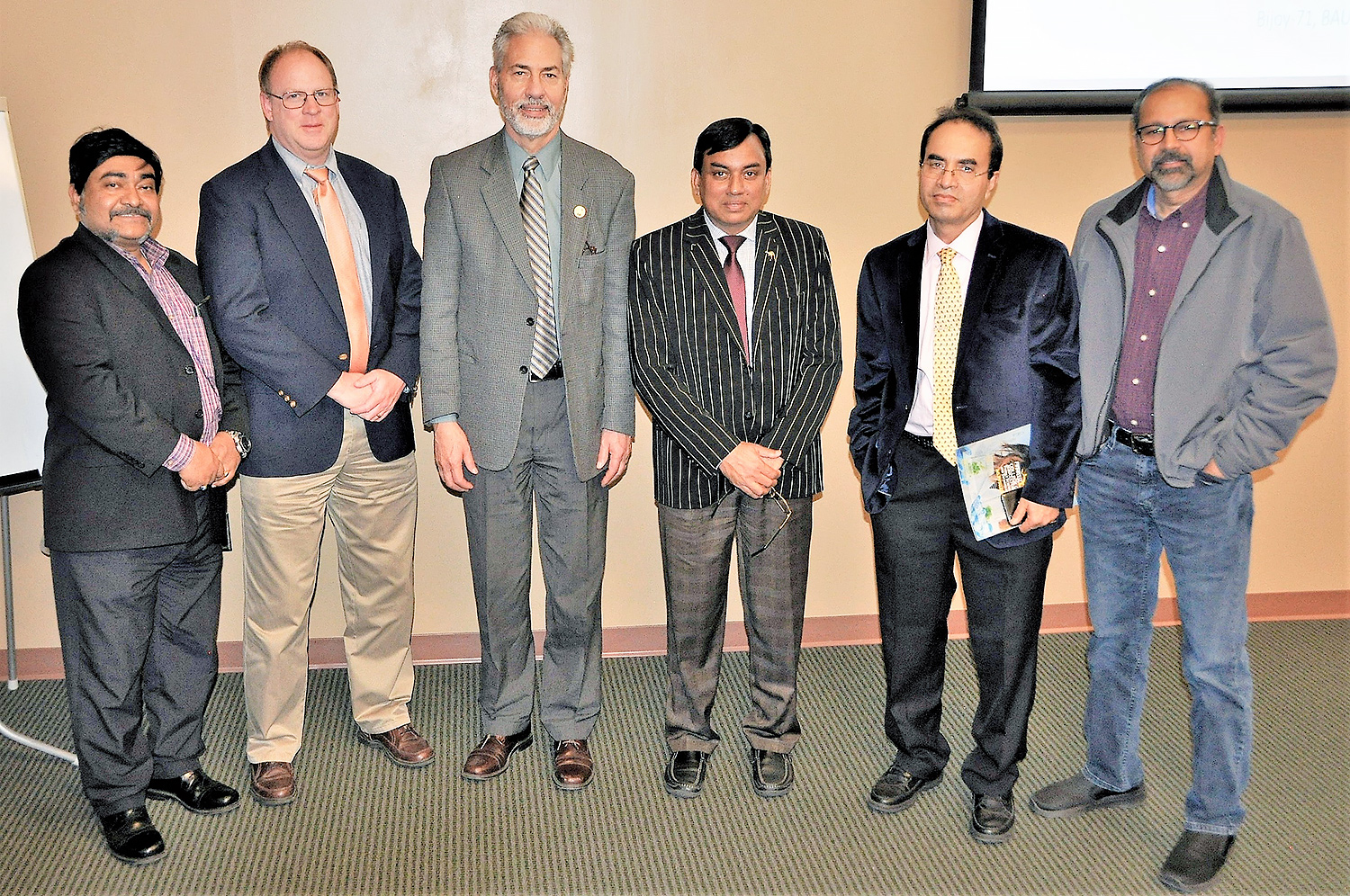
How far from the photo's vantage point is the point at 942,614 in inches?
110

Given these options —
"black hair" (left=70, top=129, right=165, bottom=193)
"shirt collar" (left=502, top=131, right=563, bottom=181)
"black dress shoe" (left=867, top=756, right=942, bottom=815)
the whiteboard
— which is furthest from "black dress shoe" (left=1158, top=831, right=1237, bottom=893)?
the whiteboard

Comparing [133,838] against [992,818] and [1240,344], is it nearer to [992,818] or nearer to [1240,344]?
[992,818]

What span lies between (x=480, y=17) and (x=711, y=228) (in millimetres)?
1375

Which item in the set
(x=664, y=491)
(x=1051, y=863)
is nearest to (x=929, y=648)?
(x=1051, y=863)

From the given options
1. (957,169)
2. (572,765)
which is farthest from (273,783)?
(957,169)

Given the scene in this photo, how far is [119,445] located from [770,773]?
1913 millimetres

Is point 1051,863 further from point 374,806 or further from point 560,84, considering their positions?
point 560,84

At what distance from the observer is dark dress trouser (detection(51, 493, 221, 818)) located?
260 centimetres

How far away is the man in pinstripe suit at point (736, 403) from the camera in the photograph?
107 inches

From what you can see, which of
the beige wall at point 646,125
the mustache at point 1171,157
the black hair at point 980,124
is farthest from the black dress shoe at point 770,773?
the mustache at point 1171,157

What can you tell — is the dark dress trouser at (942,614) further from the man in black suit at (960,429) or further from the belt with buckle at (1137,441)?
the belt with buckle at (1137,441)

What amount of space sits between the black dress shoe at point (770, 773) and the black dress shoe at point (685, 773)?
0.48ft

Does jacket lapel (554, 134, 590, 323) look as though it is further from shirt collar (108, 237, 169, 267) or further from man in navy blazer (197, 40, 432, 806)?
shirt collar (108, 237, 169, 267)

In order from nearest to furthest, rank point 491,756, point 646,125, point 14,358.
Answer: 1. point 491,756
2. point 14,358
3. point 646,125
